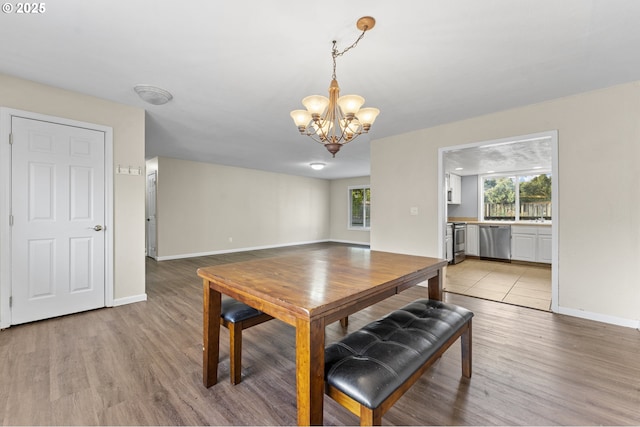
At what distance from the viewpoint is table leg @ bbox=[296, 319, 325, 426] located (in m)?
1.04

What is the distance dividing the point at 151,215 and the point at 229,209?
1.80m

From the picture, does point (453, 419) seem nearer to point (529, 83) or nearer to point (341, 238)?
point (529, 83)

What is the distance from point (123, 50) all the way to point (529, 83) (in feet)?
11.9

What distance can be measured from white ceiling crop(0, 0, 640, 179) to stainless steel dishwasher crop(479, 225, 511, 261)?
11.9 feet

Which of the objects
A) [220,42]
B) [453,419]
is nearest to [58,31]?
[220,42]

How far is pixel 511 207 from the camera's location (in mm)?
6555

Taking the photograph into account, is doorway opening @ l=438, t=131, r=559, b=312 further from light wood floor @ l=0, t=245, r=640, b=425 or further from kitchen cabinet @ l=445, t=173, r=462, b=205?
light wood floor @ l=0, t=245, r=640, b=425

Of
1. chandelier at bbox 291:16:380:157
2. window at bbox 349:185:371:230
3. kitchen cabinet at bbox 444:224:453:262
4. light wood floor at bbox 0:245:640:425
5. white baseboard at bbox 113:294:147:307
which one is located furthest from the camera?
window at bbox 349:185:371:230

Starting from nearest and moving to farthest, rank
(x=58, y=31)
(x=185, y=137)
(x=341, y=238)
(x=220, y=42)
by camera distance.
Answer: (x=58, y=31), (x=220, y=42), (x=185, y=137), (x=341, y=238)

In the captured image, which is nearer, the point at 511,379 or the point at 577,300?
the point at 511,379

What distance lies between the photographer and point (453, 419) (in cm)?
142

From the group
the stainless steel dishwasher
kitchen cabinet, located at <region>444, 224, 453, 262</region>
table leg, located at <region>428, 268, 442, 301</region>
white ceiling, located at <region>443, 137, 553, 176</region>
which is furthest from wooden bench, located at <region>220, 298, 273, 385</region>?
the stainless steel dishwasher

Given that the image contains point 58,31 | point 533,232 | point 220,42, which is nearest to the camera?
point 58,31

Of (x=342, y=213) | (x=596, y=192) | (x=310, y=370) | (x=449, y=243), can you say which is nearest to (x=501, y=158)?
(x=449, y=243)
